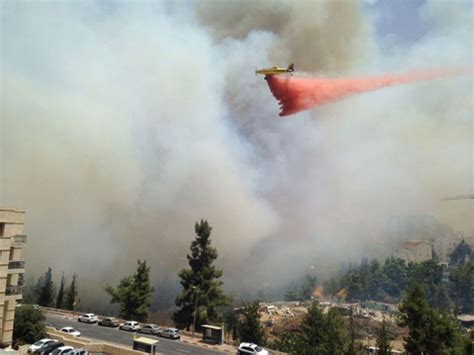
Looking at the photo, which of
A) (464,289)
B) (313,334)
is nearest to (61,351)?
(313,334)

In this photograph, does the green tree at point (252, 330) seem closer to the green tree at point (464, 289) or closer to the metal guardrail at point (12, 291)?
the metal guardrail at point (12, 291)

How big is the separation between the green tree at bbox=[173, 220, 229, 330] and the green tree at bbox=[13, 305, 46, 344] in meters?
19.9

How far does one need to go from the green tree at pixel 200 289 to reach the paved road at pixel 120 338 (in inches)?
416

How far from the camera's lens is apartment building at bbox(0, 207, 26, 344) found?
3475 centimetres

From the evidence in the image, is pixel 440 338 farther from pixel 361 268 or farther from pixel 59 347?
pixel 361 268

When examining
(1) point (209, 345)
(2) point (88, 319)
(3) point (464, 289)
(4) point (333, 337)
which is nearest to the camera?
(1) point (209, 345)

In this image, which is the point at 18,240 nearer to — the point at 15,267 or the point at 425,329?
the point at 15,267

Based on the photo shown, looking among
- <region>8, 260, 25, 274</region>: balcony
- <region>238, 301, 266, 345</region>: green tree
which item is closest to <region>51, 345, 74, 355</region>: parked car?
<region>8, 260, 25, 274</region>: balcony

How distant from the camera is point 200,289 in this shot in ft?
190

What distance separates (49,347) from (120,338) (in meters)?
9.74

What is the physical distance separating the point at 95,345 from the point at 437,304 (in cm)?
9327

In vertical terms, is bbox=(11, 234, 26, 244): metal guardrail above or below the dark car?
above

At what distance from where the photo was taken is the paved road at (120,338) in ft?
131

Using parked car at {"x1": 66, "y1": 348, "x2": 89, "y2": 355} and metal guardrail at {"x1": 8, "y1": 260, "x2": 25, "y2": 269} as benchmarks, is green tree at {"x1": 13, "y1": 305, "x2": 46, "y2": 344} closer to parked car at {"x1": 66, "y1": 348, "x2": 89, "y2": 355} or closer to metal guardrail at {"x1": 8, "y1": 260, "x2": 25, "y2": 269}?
metal guardrail at {"x1": 8, "y1": 260, "x2": 25, "y2": 269}
